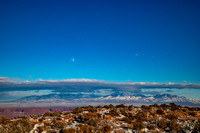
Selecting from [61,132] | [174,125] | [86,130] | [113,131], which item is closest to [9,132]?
[61,132]

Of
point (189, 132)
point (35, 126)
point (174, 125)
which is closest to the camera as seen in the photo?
point (189, 132)

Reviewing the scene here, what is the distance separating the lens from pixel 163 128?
17328 mm

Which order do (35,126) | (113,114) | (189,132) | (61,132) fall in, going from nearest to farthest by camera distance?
(189,132) → (61,132) → (35,126) → (113,114)

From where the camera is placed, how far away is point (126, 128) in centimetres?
1756

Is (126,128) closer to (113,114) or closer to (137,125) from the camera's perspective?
(137,125)

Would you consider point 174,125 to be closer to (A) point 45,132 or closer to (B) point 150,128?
(B) point 150,128

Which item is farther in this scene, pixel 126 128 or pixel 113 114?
pixel 113 114

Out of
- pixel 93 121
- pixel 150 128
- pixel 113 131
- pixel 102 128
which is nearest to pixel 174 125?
pixel 150 128

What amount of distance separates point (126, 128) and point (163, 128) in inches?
196

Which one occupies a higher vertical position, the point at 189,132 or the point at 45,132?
the point at 189,132

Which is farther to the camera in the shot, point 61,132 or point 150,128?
point 150,128

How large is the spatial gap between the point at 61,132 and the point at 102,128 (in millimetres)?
5097

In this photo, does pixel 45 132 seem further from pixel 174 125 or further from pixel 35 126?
pixel 174 125

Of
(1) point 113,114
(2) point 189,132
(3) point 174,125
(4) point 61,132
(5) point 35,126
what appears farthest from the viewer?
(1) point 113,114
